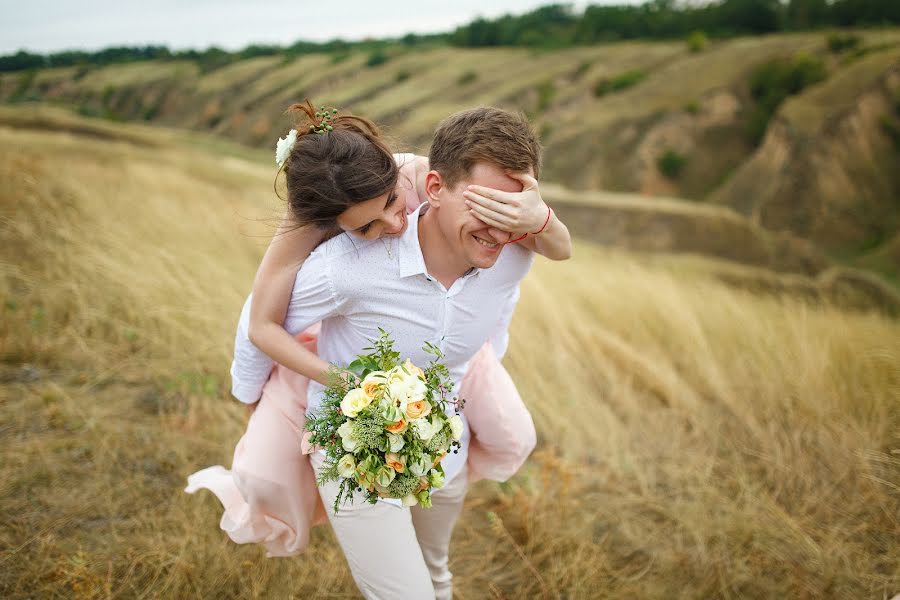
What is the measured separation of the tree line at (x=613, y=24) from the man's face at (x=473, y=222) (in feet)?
42.0

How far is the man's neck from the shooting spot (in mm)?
1940

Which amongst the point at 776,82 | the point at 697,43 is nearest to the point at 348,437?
the point at 776,82

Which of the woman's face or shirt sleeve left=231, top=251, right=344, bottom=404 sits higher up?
the woman's face

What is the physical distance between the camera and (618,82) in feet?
89.7

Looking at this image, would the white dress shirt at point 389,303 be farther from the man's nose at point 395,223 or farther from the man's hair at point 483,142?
the man's hair at point 483,142

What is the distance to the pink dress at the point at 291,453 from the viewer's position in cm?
214

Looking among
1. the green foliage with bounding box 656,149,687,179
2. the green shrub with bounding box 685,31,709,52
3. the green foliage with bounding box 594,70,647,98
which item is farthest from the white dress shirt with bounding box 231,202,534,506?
the green shrub with bounding box 685,31,709,52

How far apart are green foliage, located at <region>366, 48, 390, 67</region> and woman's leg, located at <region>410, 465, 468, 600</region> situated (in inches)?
1701

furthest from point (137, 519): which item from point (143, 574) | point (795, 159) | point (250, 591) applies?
point (795, 159)

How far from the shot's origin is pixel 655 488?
12.3ft

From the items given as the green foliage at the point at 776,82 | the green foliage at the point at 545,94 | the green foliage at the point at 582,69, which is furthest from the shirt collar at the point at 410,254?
the green foliage at the point at 582,69

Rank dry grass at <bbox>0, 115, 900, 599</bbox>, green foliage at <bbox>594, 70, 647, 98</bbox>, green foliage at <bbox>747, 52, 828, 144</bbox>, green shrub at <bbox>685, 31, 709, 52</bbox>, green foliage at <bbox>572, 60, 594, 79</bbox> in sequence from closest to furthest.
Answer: dry grass at <bbox>0, 115, 900, 599</bbox>
green foliage at <bbox>747, 52, 828, 144</bbox>
green foliage at <bbox>594, 70, 647, 98</bbox>
green shrub at <bbox>685, 31, 709, 52</bbox>
green foliage at <bbox>572, 60, 594, 79</bbox>

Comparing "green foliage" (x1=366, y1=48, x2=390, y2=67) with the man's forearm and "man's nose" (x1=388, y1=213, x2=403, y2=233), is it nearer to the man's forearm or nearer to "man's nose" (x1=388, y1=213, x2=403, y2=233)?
the man's forearm

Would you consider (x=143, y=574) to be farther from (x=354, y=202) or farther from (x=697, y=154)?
(x=697, y=154)
